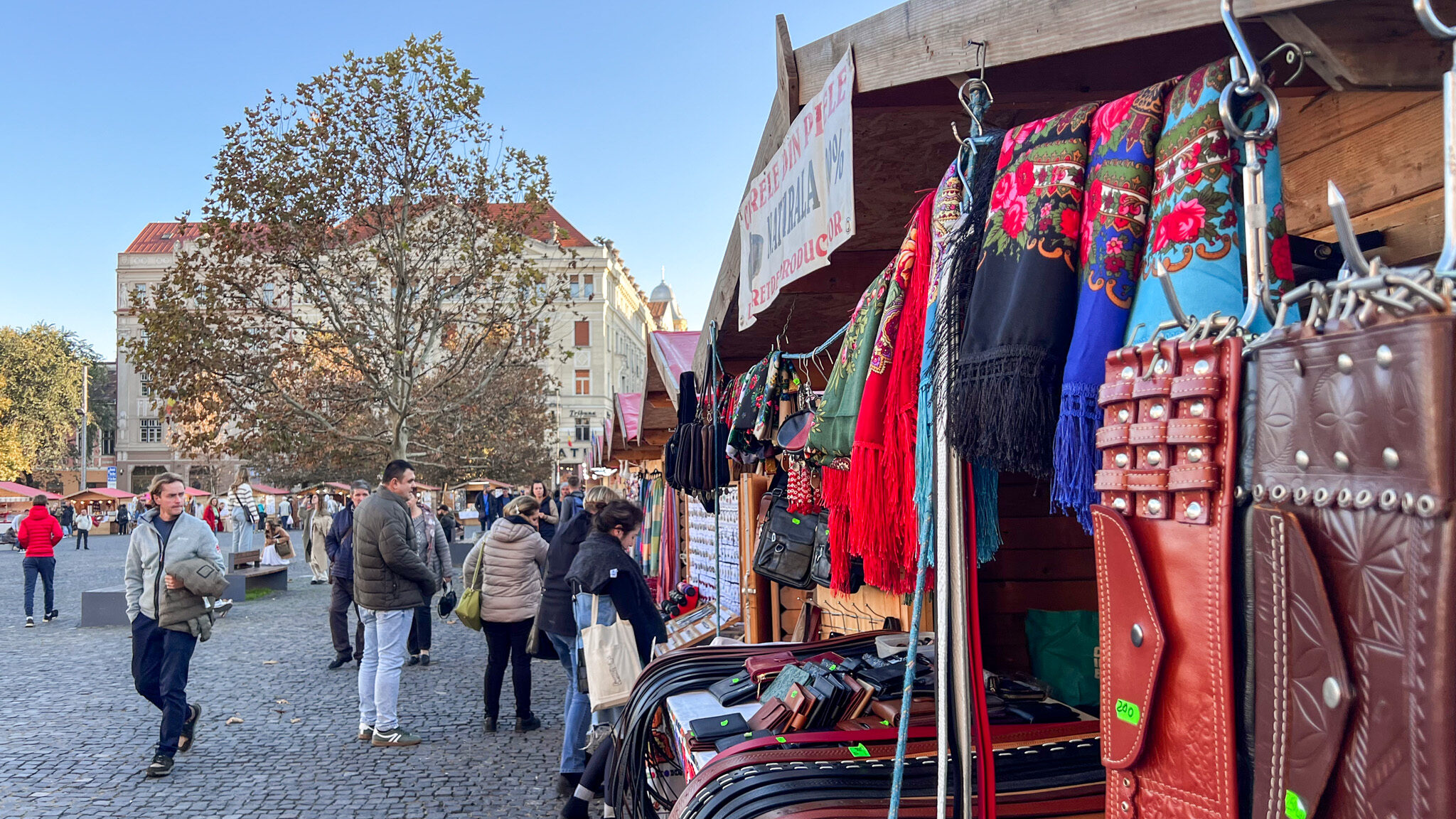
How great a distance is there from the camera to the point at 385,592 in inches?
257

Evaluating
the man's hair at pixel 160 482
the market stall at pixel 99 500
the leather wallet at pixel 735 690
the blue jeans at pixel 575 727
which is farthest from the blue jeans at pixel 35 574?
the market stall at pixel 99 500

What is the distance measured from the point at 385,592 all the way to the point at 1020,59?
5868mm

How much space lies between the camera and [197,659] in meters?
10.1

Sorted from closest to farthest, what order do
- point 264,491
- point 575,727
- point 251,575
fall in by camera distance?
point 575,727
point 251,575
point 264,491

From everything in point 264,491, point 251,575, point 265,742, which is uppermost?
point 264,491

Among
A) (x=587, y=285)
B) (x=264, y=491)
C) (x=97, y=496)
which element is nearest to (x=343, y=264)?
(x=264, y=491)

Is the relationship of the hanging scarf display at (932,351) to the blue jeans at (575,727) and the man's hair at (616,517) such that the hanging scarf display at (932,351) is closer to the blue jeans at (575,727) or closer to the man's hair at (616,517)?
the man's hair at (616,517)

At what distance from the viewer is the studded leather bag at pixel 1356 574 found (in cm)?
85

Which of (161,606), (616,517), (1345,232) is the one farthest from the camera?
(161,606)

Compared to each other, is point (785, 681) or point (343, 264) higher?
point (343, 264)

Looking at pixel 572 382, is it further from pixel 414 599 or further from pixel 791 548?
pixel 791 548

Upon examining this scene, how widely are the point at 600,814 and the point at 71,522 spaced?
42686 mm

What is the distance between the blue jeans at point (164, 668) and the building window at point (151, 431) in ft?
215

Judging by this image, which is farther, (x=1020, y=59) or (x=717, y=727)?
(x=717, y=727)
